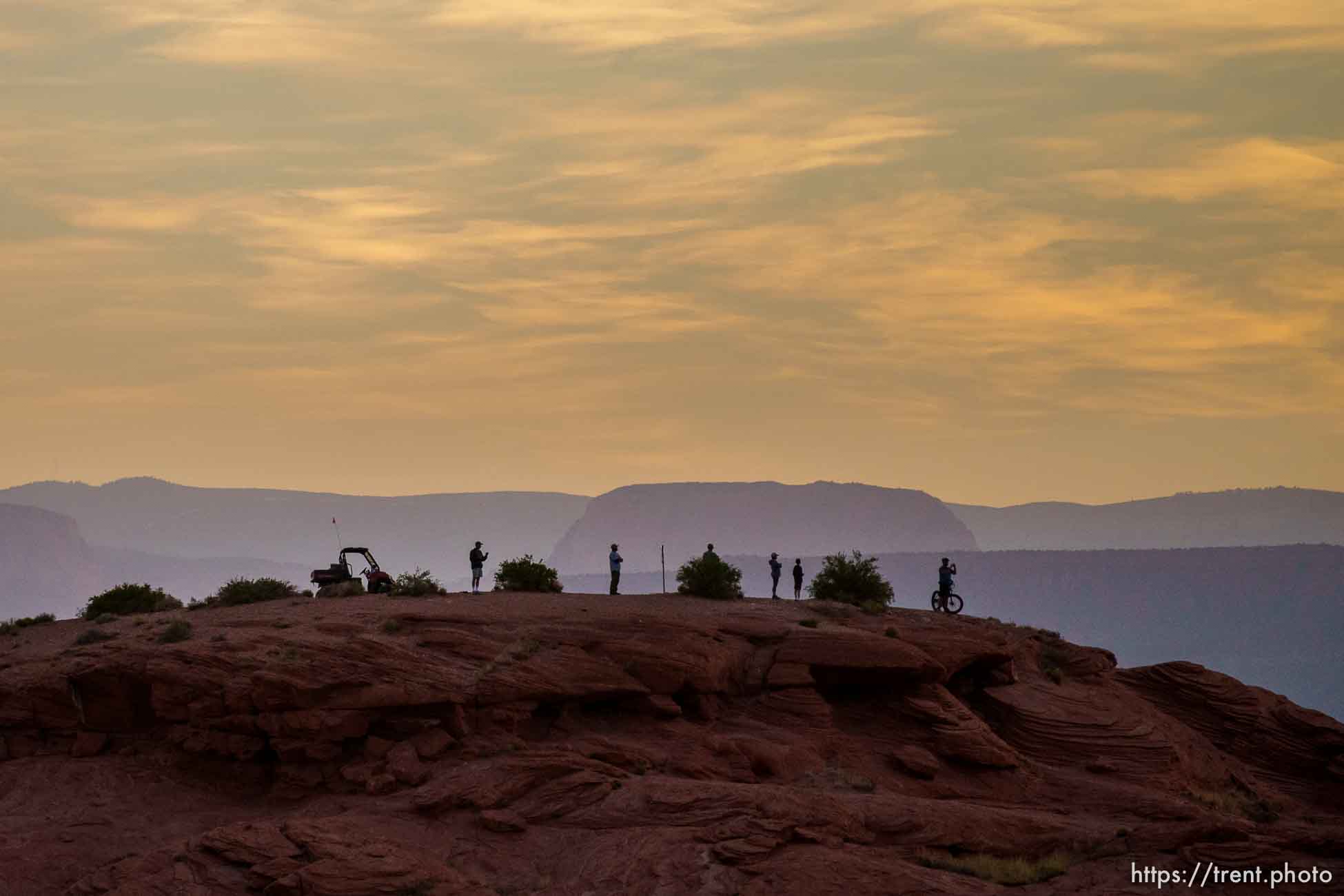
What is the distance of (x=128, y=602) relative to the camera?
45844mm

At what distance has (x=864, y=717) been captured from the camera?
39.3 m

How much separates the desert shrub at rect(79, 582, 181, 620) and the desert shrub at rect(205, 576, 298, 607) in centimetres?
195

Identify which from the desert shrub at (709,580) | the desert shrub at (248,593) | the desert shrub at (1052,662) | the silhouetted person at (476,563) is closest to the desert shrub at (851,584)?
the desert shrub at (709,580)

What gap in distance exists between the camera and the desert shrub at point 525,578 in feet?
149

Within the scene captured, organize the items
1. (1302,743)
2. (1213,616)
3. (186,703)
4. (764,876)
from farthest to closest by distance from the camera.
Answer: (1213,616), (1302,743), (186,703), (764,876)

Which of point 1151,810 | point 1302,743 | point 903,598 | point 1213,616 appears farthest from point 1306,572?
point 1151,810

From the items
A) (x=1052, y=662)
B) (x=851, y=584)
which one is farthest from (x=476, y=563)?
(x=1052, y=662)

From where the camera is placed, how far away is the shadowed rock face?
100 feet

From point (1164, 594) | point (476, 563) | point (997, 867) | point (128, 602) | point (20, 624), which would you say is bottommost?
point (997, 867)

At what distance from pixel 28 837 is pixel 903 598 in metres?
157

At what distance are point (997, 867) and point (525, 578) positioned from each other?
18542 mm

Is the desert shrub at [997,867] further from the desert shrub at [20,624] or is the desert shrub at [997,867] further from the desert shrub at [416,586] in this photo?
the desert shrub at [20,624]

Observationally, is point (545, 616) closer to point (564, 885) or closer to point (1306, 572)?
point (564, 885)

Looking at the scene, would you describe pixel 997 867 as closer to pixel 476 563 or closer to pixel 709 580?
pixel 709 580
